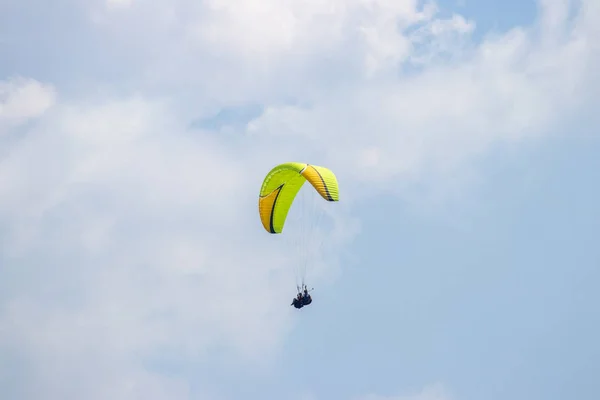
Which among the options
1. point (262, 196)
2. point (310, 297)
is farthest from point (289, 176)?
point (310, 297)

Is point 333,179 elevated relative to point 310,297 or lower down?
elevated

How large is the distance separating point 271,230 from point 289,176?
461 cm

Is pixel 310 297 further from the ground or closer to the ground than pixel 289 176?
closer to the ground

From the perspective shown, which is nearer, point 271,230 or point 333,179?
point 333,179

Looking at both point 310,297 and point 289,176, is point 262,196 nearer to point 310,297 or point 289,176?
point 289,176

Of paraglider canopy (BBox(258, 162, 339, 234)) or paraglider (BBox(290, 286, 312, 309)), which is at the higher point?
paraglider canopy (BBox(258, 162, 339, 234))

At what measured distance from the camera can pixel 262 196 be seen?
78.5 m

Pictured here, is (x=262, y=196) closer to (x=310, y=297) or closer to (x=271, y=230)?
(x=271, y=230)

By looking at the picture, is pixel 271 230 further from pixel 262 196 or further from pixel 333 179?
pixel 333 179

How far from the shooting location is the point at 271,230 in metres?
80.0

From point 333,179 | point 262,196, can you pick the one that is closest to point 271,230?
point 262,196

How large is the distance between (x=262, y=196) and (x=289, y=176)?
2500 millimetres

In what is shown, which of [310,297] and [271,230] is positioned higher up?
[271,230]

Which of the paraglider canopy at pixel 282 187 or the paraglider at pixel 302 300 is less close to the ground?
the paraglider canopy at pixel 282 187
